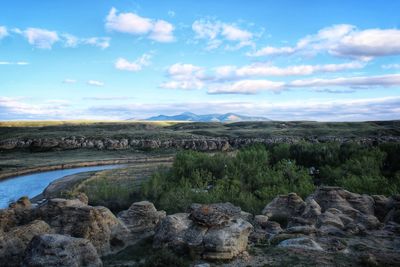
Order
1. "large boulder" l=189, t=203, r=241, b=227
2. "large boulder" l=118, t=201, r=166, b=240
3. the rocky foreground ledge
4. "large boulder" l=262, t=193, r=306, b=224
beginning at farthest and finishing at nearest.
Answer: "large boulder" l=262, t=193, r=306, b=224 < "large boulder" l=118, t=201, r=166, b=240 < "large boulder" l=189, t=203, r=241, b=227 < the rocky foreground ledge

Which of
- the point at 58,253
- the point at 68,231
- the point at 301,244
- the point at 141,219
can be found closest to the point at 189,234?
the point at 301,244

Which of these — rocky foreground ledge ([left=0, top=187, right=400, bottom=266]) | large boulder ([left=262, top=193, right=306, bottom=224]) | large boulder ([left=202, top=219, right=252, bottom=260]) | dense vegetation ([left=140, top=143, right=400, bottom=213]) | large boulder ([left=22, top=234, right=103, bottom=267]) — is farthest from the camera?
dense vegetation ([left=140, top=143, right=400, bottom=213])

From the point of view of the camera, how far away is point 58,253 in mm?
17453

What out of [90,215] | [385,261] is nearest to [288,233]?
[385,261]

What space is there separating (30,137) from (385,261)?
12794 centimetres

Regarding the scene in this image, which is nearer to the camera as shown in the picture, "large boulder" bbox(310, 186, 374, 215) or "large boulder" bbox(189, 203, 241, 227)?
"large boulder" bbox(189, 203, 241, 227)

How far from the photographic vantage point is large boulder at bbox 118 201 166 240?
84.2 ft

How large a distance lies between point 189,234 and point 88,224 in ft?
17.8

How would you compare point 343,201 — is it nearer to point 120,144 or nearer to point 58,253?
point 58,253

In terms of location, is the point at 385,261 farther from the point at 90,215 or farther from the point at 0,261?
the point at 0,261

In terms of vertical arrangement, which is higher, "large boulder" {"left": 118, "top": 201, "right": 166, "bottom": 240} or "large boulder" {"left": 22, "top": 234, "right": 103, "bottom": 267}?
"large boulder" {"left": 22, "top": 234, "right": 103, "bottom": 267}

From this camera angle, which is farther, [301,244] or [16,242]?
[301,244]

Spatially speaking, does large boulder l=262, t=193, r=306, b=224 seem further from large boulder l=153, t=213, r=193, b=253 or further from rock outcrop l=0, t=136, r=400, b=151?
rock outcrop l=0, t=136, r=400, b=151

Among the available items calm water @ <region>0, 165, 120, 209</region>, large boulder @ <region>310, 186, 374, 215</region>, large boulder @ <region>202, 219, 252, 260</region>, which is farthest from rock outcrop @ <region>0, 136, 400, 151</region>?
large boulder @ <region>202, 219, 252, 260</region>
